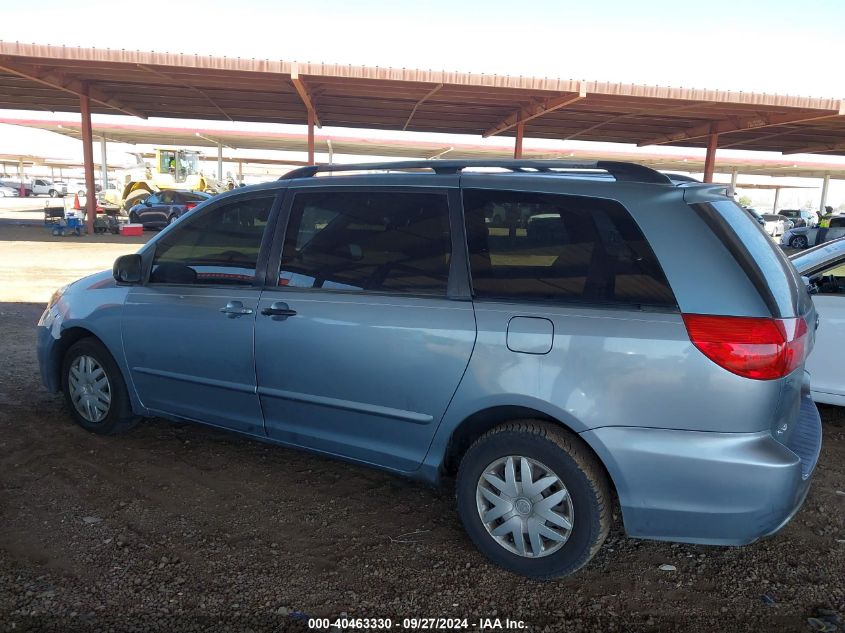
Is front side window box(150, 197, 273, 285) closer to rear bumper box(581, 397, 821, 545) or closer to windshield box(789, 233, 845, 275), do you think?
rear bumper box(581, 397, 821, 545)

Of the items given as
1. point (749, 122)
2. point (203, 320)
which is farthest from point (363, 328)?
point (749, 122)

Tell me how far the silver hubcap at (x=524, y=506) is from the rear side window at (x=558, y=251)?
2.52ft

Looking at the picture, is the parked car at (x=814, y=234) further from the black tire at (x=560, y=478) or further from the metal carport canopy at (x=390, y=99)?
the black tire at (x=560, y=478)

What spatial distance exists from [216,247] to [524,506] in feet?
7.56

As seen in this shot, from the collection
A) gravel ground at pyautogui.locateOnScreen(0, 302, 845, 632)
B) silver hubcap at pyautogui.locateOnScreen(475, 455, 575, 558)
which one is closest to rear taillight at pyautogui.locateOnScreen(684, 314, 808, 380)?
silver hubcap at pyautogui.locateOnScreen(475, 455, 575, 558)

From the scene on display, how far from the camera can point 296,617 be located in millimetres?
2588

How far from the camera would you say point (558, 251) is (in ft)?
9.34

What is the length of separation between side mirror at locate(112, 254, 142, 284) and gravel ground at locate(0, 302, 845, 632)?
3.71ft

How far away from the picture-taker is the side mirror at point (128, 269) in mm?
3982

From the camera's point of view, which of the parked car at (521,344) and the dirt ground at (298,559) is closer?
the parked car at (521,344)

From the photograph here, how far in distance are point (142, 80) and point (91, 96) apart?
132 inches

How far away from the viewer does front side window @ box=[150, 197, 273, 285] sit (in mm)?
3600

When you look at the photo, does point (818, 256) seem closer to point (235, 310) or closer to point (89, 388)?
point (235, 310)

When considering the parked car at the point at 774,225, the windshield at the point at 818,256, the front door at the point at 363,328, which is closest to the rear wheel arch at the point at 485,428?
the front door at the point at 363,328
